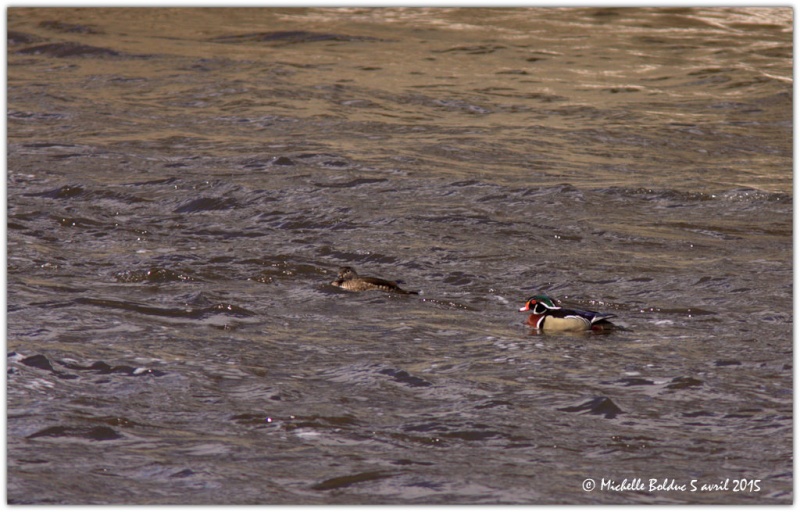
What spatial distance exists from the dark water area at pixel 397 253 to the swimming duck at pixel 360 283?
10cm

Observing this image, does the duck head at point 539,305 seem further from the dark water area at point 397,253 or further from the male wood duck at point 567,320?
the dark water area at point 397,253

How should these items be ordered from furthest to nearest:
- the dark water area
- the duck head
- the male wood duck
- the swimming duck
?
the swimming duck < the duck head < the male wood duck < the dark water area

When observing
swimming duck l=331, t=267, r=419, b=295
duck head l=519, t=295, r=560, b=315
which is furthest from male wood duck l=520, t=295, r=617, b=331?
swimming duck l=331, t=267, r=419, b=295

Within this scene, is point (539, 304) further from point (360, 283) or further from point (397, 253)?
point (397, 253)

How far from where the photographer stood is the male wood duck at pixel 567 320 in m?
8.77

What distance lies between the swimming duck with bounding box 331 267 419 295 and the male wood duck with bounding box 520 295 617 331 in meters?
1.28

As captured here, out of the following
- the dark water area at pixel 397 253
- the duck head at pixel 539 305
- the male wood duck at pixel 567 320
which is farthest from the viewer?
the duck head at pixel 539 305

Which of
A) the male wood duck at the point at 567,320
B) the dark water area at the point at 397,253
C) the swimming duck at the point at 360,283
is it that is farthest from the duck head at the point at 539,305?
the swimming duck at the point at 360,283

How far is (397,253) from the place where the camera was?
1102 centimetres

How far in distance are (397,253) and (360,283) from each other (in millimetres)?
1352

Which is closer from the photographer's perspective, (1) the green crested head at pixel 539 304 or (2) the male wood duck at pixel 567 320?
(2) the male wood duck at pixel 567 320

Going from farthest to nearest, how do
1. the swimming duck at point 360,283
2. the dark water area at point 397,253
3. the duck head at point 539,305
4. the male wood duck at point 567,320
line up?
the swimming duck at point 360,283 → the duck head at point 539,305 → the male wood duck at point 567,320 → the dark water area at point 397,253

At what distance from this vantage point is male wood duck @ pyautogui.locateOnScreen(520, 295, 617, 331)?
877 centimetres

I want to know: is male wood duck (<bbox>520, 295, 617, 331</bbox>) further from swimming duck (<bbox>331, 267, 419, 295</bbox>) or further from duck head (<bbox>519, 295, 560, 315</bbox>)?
swimming duck (<bbox>331, 267, 419, 295</bbox>)
